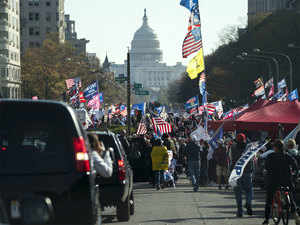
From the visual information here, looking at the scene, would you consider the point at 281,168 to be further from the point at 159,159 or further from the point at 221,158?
the point at 221,158

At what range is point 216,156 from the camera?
25328 mm

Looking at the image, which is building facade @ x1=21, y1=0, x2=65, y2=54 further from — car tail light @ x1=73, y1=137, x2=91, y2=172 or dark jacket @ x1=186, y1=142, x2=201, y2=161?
car tail light @ x1=73, y1=137, x2=91, y2=172

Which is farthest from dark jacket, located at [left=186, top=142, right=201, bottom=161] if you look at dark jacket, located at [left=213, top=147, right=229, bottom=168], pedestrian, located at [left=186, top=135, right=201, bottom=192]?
dark jacket, located at [left=213, top=147, right=229, bottom=168]

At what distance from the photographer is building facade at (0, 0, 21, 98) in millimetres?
94656

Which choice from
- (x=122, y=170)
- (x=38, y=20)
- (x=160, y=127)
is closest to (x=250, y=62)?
(x=160, y=127)

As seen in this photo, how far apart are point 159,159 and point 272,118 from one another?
3.71m

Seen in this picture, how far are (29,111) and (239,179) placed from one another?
25.1ft

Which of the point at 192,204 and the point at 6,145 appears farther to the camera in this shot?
the point at 192,204

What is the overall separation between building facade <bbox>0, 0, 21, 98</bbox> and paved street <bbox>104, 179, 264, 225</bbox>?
7084 centimetres

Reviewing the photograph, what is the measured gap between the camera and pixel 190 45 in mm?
26641

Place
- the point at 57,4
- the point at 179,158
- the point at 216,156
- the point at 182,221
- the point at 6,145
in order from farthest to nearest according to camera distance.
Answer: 1. the point at 57,4
2. the point at 179,158
3. the point at 216,156
4. the point at 182,221
5. the point at 6,145

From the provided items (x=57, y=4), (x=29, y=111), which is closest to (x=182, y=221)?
(x=29, y=111)

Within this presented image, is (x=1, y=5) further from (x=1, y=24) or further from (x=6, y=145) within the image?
(x=6, y=145)

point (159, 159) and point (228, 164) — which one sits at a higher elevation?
point (159, 159)
